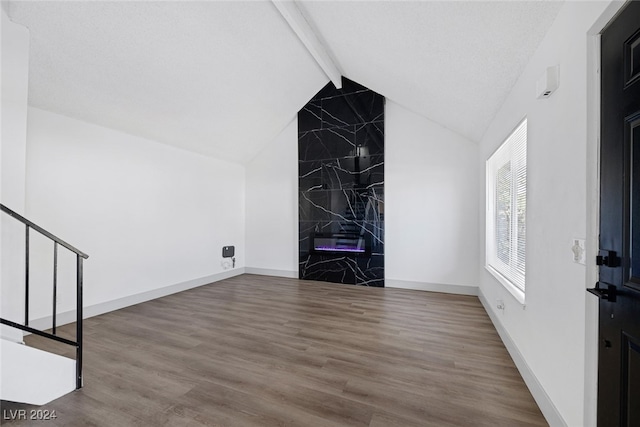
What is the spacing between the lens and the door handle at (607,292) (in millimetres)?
1117

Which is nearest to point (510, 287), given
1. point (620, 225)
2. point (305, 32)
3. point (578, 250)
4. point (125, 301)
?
point (578, 250)

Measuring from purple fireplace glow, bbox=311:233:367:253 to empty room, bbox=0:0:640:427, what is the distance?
0.21 ft

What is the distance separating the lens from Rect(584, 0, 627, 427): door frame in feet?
4.05

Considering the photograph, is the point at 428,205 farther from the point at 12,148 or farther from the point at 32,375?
the point at 12,148

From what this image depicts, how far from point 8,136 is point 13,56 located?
668mm

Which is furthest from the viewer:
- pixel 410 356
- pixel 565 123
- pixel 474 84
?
pixel 474 84

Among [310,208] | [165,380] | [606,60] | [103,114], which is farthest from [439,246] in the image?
[103,114]

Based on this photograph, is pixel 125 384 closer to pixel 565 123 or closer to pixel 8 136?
pixel 8 136

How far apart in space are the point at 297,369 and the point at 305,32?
375 centimetres

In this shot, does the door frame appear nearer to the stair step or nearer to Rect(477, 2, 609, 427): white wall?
Rect(477, 2, 609, 427): white wall

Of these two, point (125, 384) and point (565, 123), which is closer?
point (565, 123)

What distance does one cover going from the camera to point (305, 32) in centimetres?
342

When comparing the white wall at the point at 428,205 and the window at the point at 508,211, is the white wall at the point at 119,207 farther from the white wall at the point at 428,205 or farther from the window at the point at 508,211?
the window at the point at 508,211

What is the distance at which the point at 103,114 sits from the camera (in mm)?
3514
